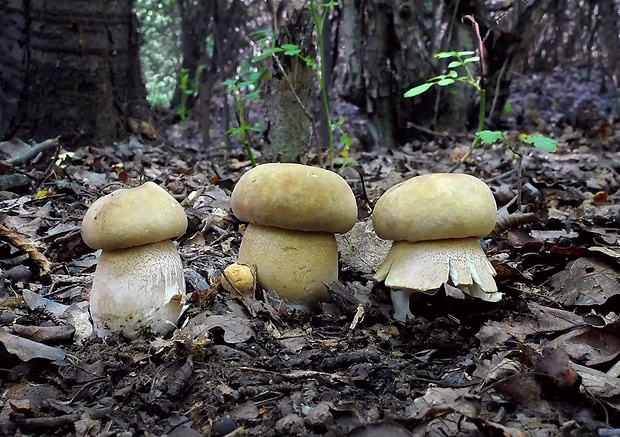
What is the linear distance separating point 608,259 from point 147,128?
18.7 ft

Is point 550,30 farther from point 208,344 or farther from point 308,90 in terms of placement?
point 208,344

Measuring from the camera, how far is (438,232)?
2.38 m

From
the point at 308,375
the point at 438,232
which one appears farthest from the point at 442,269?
the point at 308,375

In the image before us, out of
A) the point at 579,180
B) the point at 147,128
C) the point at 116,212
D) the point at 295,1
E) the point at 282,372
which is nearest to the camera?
the point at 282,372

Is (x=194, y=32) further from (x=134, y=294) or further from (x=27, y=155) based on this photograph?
(x=134, y=294)

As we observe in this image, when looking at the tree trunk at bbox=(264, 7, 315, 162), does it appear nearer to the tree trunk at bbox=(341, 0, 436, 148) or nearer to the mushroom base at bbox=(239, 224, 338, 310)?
the mushroom base at bbox=(239, 224, 338, 310)

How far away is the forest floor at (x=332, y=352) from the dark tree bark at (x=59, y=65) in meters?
2.79

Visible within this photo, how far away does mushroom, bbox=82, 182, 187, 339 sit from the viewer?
7.55ft

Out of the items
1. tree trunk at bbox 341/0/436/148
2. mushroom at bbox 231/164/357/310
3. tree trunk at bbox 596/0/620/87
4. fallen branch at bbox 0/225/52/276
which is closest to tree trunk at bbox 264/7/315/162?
mushroom at bbox 231/164/357/310

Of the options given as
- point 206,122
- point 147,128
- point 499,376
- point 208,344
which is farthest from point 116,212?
point 206,122

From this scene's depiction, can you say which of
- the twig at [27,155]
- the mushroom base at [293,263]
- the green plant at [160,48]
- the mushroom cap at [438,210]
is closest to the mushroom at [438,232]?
the mushroom cap at [438,210]

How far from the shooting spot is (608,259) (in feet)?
9.12

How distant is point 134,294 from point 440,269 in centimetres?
122

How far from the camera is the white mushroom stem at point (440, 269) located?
240 cm
